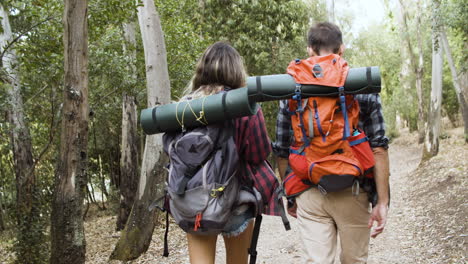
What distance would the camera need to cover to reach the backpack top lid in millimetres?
2484

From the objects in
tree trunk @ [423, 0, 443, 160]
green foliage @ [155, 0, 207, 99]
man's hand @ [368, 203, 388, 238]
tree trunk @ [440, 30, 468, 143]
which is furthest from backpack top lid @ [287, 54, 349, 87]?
tree trunk @ [440, 30, 468, 143]

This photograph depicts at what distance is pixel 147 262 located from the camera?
696 cm

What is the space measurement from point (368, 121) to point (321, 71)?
20.2 inches

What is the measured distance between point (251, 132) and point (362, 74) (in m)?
0.77

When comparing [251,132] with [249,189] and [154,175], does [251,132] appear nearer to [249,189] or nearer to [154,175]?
[249,189]

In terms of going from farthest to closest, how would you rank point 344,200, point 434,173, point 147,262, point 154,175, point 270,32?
point 270,32, point 434,173, point 154,175, point 147,262, point 344,200

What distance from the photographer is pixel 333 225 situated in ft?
8.92

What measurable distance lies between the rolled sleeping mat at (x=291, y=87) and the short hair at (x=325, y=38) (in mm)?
332

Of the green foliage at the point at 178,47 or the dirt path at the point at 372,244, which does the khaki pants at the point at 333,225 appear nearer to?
the dirt path at the point at 372,244

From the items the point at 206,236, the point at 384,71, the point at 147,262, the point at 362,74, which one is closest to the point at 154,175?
the point at 147,262

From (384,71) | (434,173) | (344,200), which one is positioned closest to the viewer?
(344,200)

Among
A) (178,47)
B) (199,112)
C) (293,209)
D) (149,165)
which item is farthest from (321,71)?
(178,47)

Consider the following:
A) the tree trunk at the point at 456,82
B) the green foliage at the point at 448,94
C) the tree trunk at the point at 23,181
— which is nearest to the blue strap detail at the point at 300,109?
the tree trunk at the point at 23,181

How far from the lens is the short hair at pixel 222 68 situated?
2.78m
